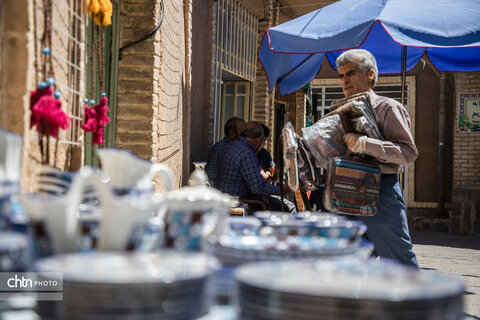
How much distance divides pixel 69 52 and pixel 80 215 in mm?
1589

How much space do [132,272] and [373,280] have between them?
0.35 m

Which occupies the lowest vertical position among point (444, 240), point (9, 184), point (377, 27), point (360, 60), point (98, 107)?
point (444, 240)

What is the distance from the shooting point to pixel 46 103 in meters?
1.84

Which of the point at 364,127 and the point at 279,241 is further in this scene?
the point at 364,127

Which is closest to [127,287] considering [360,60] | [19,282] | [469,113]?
[19,282]

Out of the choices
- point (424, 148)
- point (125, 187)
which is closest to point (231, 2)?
point (424, 148)

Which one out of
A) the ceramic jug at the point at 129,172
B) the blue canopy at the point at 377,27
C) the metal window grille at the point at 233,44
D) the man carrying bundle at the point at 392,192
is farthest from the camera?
the metal window grille at the point at 233,44

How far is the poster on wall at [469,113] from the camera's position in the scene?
1054cm

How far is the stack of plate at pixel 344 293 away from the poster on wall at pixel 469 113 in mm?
10568

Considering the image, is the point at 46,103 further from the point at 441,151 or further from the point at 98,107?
the point at 441,151

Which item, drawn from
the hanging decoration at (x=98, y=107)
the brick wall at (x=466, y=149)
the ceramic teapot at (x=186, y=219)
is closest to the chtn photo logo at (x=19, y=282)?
the ceramic teapot at (x=186, y=219)

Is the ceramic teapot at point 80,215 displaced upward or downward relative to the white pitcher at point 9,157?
downward

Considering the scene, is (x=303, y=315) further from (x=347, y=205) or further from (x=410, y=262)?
(x=410, y=262)

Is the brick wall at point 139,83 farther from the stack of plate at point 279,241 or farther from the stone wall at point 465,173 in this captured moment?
the stone wall at point 465,173
